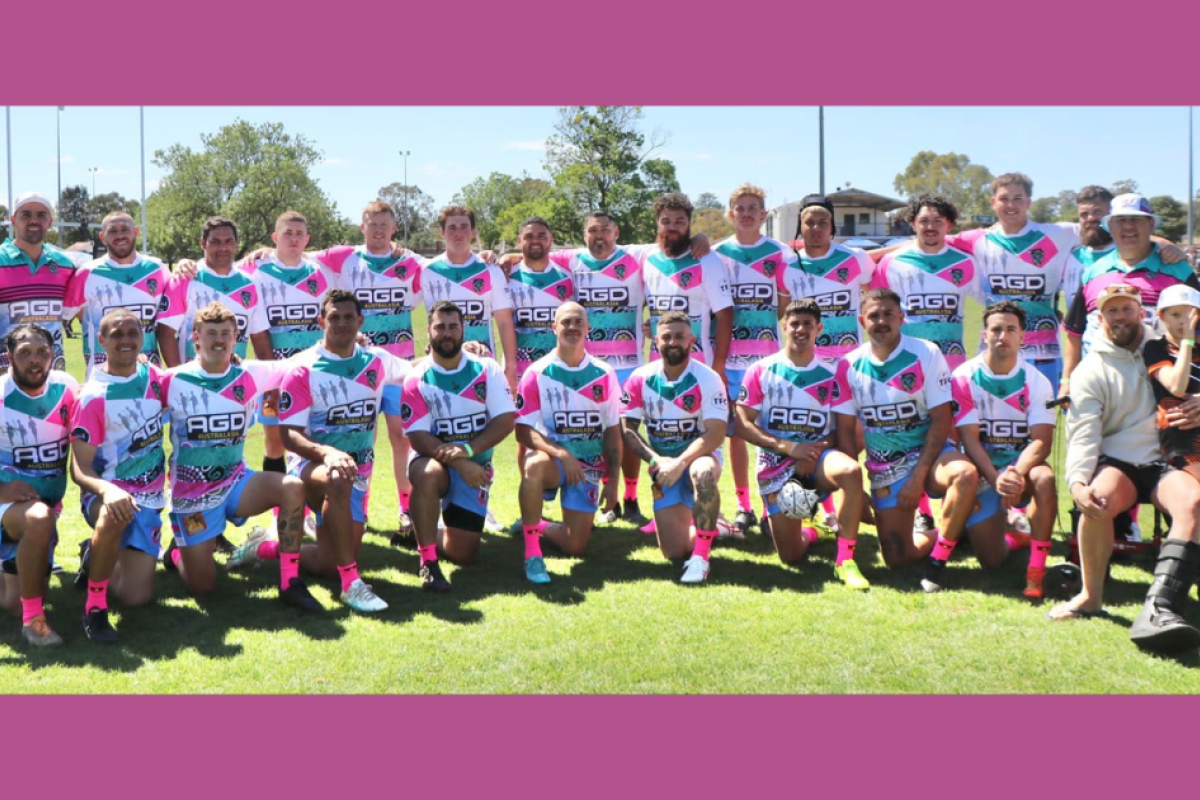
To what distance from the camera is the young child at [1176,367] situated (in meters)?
5.71

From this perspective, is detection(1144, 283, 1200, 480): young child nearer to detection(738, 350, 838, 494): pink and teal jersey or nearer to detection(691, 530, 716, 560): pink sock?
detection(738, 350, 838, 494): pink and teal jersey

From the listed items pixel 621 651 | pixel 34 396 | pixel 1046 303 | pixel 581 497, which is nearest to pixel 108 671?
pixel 34 396

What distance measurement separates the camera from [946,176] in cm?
12406

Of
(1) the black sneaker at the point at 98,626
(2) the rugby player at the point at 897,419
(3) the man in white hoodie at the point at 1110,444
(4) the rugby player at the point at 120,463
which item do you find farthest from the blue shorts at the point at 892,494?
(1) the black sneaker at the point at 98,626

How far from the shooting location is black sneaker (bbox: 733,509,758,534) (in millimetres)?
7945

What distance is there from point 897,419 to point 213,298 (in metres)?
5.27

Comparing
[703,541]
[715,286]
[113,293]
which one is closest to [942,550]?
[703,541]

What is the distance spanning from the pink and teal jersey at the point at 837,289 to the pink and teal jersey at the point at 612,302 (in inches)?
53.0

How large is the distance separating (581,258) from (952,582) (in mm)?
3822

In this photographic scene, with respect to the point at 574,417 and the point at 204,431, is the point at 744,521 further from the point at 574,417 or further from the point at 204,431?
the point at 204,431

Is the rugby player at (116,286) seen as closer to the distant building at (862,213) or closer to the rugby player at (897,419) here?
the rugby player at (897,419)

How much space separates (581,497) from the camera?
7.27m

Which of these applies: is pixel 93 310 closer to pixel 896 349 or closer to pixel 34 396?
pixel 34 396

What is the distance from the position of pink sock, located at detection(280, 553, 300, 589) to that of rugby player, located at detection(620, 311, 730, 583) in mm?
2455
